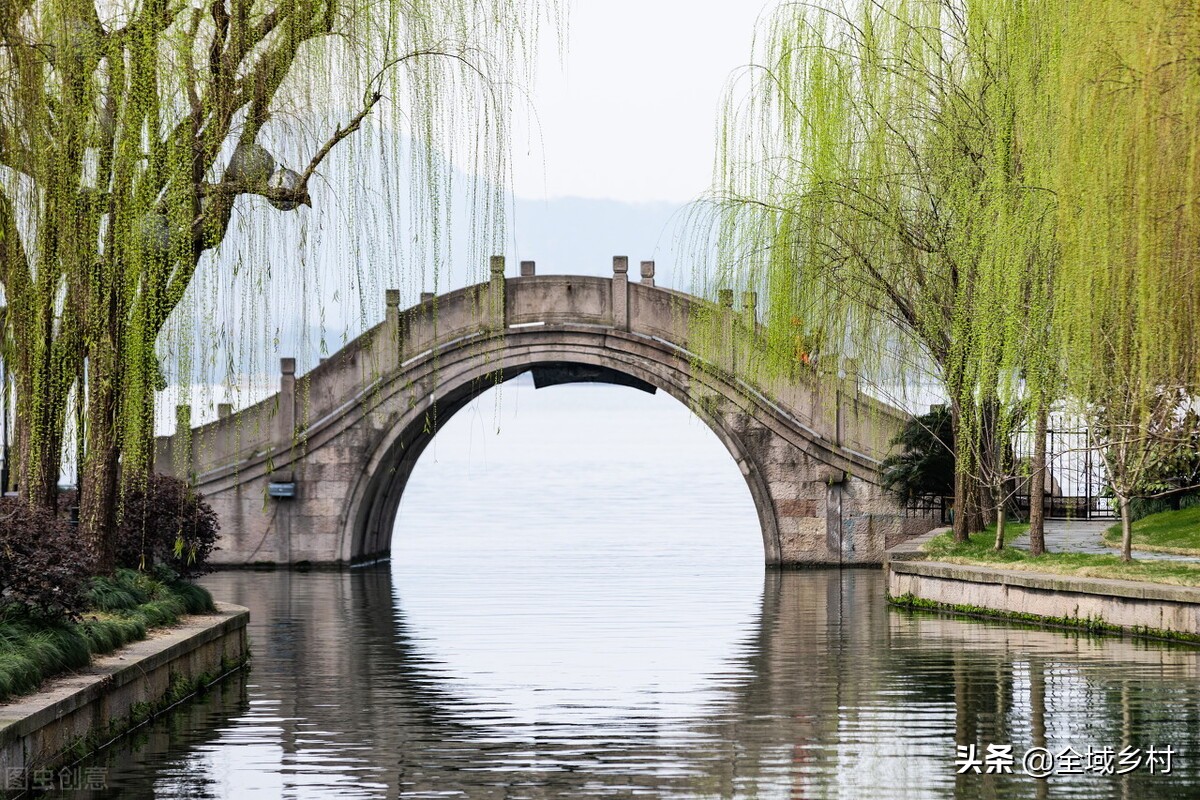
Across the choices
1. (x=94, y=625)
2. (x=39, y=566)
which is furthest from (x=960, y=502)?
(x=39, y=566)

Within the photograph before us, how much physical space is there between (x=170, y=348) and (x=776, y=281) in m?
11.4

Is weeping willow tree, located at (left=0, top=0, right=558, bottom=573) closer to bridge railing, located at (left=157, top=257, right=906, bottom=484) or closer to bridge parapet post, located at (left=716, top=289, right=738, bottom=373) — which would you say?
bridge parapet post, located at (left=716, top=289, right=738, bottom=373)

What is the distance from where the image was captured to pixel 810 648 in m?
17.2

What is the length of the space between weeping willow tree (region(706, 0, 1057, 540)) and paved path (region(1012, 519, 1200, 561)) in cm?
128

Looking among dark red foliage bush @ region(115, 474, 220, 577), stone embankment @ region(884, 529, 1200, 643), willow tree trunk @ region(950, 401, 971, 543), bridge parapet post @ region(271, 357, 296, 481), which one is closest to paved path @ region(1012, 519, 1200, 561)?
willow tree trunk @ region(950, 401, 971, 543)

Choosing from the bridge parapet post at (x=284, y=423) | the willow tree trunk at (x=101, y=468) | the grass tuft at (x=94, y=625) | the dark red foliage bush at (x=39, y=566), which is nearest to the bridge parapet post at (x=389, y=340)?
the bridge parapet post at (x=284, y=423)

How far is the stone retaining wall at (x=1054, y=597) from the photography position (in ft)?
54.4

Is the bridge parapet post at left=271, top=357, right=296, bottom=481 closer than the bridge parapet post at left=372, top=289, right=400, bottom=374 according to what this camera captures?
No

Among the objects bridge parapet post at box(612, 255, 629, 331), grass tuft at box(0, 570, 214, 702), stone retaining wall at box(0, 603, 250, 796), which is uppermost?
bridge parapet post at box(612, 255, 629, 331)

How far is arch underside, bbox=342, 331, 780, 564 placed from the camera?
31.7m

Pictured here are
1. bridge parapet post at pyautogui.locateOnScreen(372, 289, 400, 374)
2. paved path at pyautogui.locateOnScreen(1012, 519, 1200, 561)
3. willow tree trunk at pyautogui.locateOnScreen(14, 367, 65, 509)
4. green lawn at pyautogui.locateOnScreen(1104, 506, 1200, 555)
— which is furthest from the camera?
bridge parapet post at pyautogui.locateOnScreen(372, 289, 400, 374)

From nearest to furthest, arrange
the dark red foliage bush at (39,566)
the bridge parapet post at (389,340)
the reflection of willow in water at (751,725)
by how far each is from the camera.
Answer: the reflection of willow in water at (751,725)
the dark red foliage bush at (39,566)
the bridge parapet post at (389,340)

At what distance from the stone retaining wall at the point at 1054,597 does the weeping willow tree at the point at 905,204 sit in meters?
1.27

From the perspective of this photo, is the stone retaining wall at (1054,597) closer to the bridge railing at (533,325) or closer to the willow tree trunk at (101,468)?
the bridge railing at (533,325)
